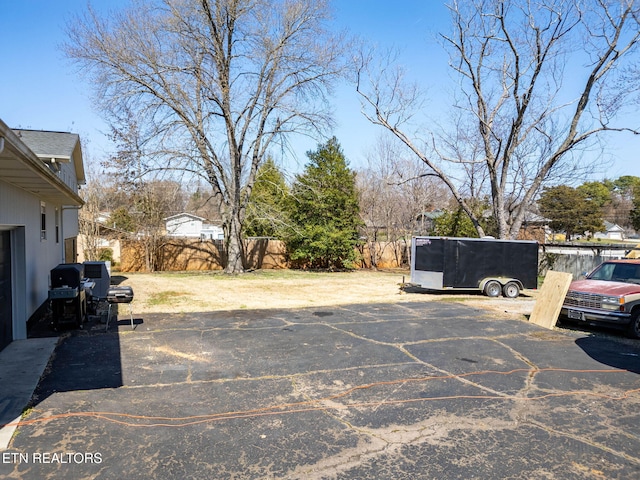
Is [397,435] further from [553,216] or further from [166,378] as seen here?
[553,216]

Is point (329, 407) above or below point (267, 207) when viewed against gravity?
below

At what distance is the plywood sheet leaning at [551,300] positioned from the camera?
33.4 feet

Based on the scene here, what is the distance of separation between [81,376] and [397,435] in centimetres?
438

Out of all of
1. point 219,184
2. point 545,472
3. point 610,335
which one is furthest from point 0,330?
point 219,184

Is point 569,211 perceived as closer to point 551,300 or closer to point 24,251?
point 551,300

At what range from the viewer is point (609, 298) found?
9289 mm

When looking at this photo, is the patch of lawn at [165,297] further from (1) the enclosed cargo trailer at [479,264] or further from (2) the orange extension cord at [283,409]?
(1) the enclosed cargo trailer at [479,264]

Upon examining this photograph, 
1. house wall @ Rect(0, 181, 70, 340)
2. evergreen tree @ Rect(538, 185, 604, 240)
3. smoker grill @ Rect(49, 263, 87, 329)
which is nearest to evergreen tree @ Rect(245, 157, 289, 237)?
house wall @ Rect(0, 181, 70, 340)

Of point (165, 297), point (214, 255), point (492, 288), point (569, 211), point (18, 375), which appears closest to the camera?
point (18, 375)

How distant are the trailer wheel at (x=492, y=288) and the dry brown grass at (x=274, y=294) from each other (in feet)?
0.91

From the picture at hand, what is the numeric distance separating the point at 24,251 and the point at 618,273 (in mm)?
12791

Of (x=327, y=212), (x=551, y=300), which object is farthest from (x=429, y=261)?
(x=327, y=212)

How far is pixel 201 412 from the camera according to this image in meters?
4.97

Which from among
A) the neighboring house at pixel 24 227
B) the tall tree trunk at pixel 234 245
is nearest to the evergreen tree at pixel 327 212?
the tall tree trunk at pixel 234 245
